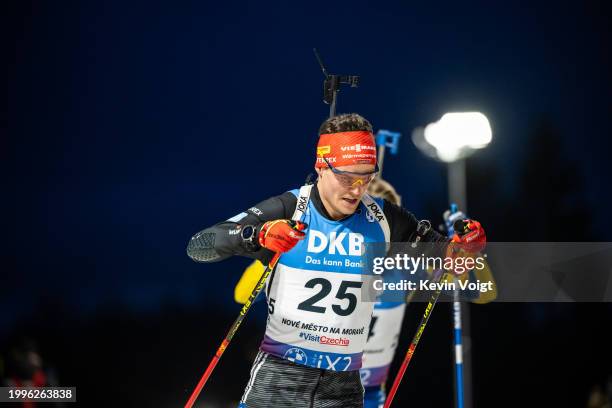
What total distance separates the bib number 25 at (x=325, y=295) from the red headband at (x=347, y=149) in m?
0.54

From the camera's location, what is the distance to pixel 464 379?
470 cm

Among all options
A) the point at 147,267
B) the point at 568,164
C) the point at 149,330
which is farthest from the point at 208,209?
the point at 568,164

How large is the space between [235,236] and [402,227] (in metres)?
0.84

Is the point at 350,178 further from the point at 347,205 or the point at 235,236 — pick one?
the point at 235,236

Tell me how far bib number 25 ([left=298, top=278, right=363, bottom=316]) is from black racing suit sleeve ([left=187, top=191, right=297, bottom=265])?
0.29 m

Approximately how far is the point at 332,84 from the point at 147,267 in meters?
7.27

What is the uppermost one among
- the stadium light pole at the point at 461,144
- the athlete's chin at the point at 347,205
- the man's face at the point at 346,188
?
the stadium light pole at the point at 461,144

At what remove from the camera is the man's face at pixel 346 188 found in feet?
10.1

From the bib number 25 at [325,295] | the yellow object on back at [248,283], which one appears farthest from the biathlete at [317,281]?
the yellow object on back at [248,283]

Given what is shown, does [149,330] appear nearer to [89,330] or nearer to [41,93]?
[89,330]

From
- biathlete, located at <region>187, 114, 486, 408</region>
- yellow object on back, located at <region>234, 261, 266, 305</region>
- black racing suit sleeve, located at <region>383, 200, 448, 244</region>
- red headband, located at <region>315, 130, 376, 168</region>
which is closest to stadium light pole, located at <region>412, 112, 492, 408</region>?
yellow object on back, located at <region>234, 261, 266, 305</region>

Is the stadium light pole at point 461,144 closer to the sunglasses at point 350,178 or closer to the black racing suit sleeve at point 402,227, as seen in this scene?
the black racing suit sleeve at point 402,227

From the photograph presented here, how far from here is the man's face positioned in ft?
10.1

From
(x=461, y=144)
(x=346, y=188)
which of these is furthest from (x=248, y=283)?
(x=461, y=144)
